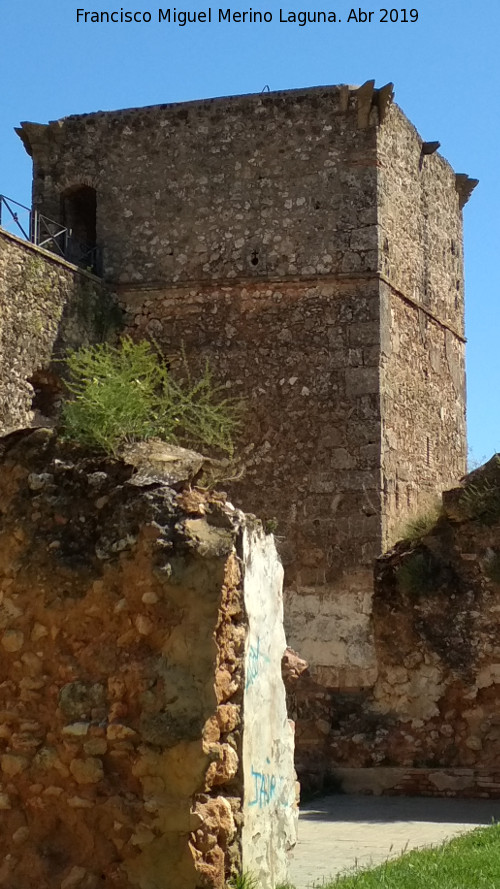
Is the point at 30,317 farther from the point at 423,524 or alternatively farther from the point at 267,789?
the point at 267,789

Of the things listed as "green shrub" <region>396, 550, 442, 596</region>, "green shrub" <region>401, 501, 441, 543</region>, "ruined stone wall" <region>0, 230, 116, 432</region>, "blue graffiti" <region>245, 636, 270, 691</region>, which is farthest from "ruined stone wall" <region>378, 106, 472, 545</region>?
"blue graffiti" <region>245, 636, 270, 691</region>

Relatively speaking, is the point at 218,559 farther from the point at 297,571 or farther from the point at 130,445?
the point at 297,571

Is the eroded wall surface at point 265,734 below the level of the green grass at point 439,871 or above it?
Answer: above

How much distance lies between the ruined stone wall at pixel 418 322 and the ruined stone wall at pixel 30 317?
3.74 m

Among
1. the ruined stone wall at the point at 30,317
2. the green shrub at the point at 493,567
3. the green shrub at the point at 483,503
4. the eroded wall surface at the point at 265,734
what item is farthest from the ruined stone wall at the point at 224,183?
the eroded wall surface at the point at 265,734

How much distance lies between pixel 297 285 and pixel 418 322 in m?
2.04

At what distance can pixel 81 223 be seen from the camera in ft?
55.0

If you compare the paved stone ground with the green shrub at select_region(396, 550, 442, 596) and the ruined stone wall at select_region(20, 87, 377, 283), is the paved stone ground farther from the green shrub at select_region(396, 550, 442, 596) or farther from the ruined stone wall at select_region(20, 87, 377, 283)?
the ruined stone wall at select_region(20, 87, 377, 283)

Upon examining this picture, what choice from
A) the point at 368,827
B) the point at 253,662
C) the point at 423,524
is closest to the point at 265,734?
the point at 253,662

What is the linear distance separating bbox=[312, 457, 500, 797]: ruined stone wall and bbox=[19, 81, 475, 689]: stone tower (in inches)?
94.9

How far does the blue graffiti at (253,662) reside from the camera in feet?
20.9

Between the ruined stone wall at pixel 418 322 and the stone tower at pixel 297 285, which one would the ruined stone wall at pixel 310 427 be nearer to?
the stone tower at pixel 297 285

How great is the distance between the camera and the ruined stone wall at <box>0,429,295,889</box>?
19.1ft

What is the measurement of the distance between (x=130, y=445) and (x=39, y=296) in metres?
7.85
